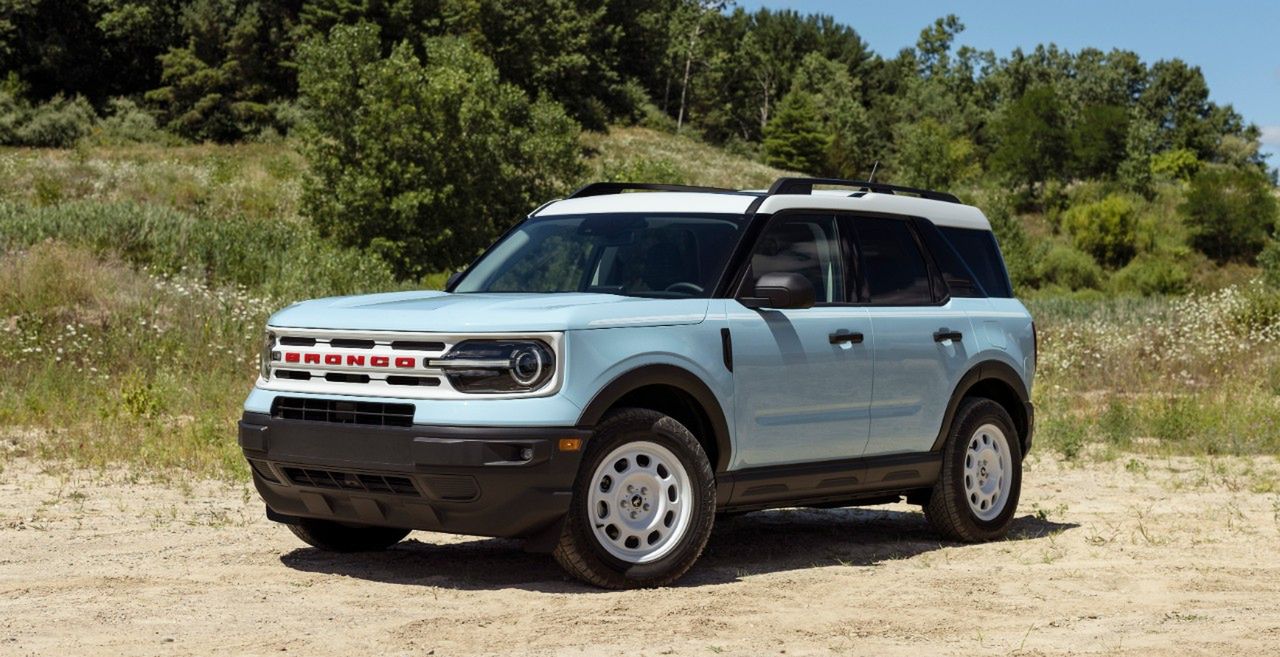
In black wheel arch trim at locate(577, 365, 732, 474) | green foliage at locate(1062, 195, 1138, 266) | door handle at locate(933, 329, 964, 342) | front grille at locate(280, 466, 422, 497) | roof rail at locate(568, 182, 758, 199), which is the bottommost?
green foliage at locate(1062, 195, 1138, 266)

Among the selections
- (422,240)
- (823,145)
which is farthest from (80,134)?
(823,145)

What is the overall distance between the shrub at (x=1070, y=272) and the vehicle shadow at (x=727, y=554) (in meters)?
84.7

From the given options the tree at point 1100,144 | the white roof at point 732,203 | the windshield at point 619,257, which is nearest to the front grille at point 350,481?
the windshield at point 619,257

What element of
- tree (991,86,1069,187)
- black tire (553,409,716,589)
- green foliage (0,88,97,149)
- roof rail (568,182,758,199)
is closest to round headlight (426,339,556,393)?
black tire (553,409,716,589)

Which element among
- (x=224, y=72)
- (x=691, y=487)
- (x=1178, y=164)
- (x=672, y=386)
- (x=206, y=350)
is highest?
(x=1178, y=164)

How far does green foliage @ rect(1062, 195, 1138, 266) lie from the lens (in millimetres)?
95500

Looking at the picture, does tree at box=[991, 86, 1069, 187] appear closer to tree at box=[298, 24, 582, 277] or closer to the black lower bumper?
tree at box=[298, 24, 582, 277]

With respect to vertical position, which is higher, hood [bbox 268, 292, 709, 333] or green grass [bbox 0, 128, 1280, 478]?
hood [bbox 268, 292, 709, 333]

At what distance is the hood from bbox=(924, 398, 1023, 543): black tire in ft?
7.42

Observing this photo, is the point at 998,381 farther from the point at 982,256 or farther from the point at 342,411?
the point at 342,411

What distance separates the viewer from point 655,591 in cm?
730

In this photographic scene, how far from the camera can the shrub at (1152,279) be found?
300ft

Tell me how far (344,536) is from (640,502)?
193 centimetres

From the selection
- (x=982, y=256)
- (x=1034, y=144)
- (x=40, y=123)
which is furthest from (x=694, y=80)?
(x=982, y=256)
